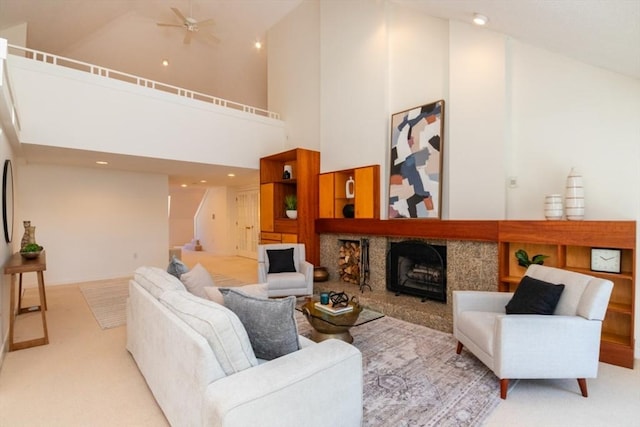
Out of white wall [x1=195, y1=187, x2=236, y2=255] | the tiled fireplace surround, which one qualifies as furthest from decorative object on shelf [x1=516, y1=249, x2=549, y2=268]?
white wall [x1=195, y1=187, x2=236, y2=255]

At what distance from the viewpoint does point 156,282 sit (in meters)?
2.27

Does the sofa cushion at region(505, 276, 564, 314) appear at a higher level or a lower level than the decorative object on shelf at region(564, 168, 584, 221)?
lower

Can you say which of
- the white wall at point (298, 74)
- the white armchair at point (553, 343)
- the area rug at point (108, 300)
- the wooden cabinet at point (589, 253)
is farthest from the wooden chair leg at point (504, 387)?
the white wall at point (298, 74)

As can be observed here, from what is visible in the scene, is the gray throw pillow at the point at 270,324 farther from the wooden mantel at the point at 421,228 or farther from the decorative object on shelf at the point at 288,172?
the decorative object on shelf at the point at 288,172

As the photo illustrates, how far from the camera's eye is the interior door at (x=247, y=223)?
348 inches

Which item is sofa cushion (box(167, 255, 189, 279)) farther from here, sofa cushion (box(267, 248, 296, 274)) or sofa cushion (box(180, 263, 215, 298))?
sofa cushion (box(267, 248, 296, 274))

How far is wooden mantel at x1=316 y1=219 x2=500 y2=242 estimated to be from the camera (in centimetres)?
348

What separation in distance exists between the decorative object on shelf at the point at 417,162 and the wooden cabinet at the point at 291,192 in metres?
1.56

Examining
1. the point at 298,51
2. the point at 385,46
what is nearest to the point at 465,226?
the point at 385,46

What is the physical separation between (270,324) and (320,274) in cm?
367

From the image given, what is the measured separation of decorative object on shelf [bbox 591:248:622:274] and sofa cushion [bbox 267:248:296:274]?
137 inches

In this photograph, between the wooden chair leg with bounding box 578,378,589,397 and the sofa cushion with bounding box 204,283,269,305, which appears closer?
the wooden chair leg with bounding box 578,378,589,397

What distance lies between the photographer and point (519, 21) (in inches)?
111

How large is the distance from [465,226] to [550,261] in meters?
0.88
